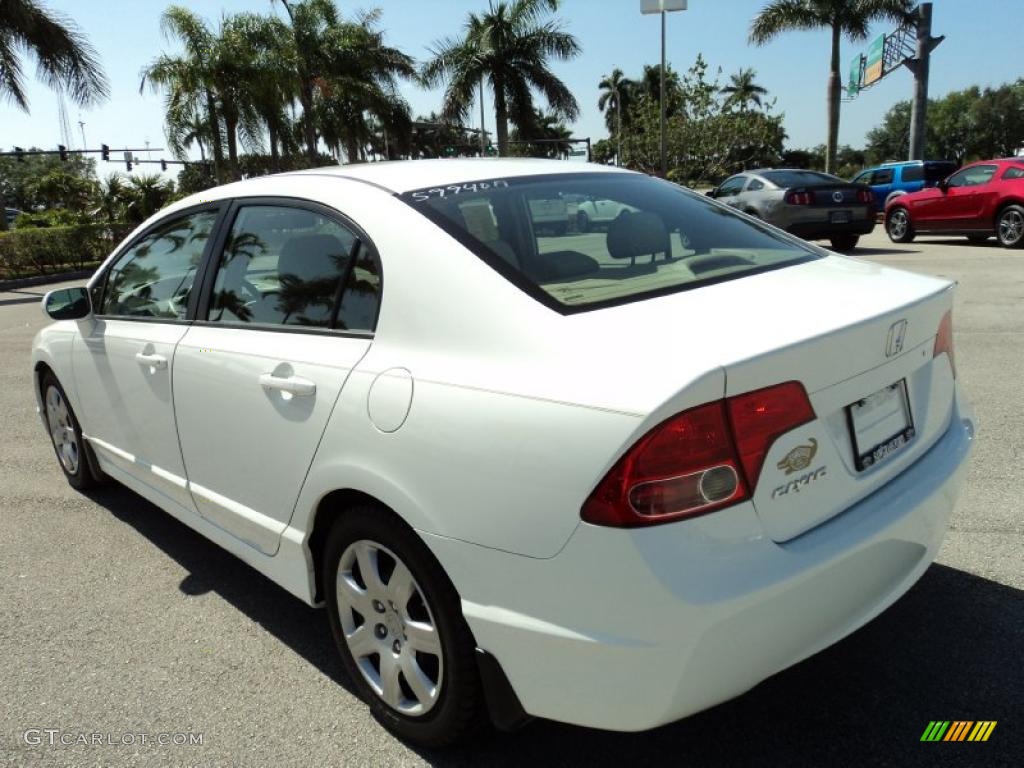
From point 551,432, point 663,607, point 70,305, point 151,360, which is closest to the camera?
point 663,607

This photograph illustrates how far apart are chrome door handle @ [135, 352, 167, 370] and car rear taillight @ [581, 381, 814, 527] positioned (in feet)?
6.82

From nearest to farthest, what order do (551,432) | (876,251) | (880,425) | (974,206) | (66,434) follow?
(551,432) < (880,425) < (66,434) < (974,206) < (876,251)

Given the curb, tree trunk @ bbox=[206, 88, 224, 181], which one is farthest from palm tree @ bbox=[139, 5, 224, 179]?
the curb

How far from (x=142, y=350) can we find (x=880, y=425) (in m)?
2.73

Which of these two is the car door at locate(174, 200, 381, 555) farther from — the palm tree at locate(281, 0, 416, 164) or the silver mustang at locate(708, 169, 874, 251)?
the palm tree at locate(281, 0, 416, 164)

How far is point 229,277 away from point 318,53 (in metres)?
33.9

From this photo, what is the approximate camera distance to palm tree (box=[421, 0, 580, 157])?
3184 cm

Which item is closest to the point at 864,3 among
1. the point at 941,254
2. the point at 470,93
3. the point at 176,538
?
the point at 470,93

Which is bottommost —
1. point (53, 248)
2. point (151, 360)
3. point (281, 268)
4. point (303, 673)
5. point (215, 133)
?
point (303, 673)

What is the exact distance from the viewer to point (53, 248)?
22.3 metres

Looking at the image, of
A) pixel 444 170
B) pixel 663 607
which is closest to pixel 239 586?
pixel 444 170

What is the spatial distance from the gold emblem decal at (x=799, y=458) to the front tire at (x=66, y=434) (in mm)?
3729

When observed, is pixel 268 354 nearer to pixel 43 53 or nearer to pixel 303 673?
pixel 303 673

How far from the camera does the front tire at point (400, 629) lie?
6.91ft
